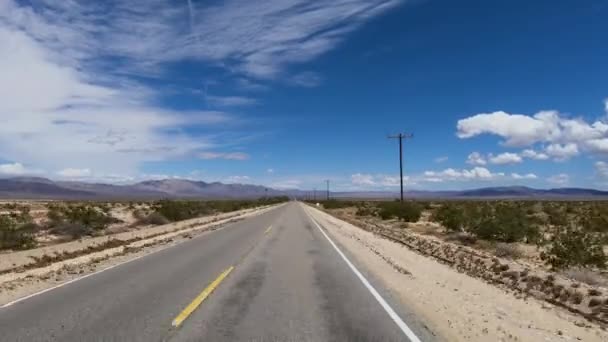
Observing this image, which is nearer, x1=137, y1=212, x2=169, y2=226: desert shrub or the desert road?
the desert road

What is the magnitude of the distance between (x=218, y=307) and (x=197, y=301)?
2.36ft

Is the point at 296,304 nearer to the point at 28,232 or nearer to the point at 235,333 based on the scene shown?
the point at 235,333

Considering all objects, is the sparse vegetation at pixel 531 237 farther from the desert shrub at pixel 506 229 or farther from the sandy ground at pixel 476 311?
the sandy ground at pixel 476 311

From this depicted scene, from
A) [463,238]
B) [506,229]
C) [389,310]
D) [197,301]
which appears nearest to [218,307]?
[197,301]

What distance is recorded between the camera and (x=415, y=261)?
18391 millimetres

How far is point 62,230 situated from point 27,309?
82.7 ft

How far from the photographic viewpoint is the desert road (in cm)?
787

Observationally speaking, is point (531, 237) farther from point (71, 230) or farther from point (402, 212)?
point (71, 230)

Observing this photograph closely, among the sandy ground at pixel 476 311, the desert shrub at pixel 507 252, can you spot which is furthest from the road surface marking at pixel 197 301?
the desert shrub at pixel 507 252

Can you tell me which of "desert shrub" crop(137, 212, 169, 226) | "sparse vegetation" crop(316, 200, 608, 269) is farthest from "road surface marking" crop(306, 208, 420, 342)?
"desert shrub" crop(137, 212, 169, 226)

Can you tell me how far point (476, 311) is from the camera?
1002 cm

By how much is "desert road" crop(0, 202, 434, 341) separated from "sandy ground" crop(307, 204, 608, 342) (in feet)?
1.61

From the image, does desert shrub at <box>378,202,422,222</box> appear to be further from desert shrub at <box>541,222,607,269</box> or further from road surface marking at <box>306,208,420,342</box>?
road surface marking at <box>306,208,420,342</box>

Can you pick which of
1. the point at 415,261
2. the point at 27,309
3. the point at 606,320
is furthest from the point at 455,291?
the point at 27,309
